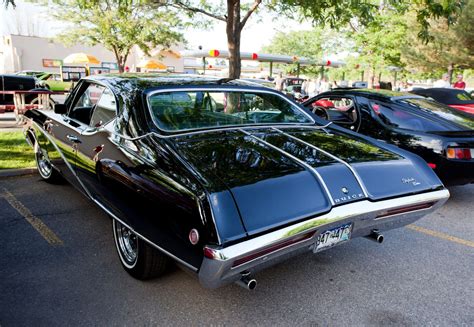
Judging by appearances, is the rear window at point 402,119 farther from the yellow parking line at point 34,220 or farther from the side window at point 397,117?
the yellow parking line at point 34,220

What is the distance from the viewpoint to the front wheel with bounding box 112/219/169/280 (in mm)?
2711

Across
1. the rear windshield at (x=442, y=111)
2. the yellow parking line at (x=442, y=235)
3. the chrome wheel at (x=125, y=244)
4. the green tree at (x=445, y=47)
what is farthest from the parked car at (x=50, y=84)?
the green tree at (x=445, y=47)

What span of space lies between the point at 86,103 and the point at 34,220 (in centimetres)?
139

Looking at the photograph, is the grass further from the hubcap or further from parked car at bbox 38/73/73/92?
parked car at bbox 38/73/73/92

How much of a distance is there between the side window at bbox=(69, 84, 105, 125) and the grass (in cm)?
222

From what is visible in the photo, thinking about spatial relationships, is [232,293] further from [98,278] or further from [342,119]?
[342,119]

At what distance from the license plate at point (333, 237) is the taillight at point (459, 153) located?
109 inches

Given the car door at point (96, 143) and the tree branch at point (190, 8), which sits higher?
the tree branch at point (190, 8)

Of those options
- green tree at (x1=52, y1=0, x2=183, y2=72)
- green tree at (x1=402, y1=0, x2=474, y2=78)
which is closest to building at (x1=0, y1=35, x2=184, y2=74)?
green tree at (x1=52, y1=0, x2=183, y2=72)

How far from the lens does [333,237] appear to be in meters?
2.48

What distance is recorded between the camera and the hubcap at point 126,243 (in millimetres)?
2963

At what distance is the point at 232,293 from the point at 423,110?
3923mm

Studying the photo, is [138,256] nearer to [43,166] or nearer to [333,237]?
[333,237]

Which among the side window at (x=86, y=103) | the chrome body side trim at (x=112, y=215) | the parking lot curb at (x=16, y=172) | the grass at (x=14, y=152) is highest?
the side window at (x=86, y=103)
